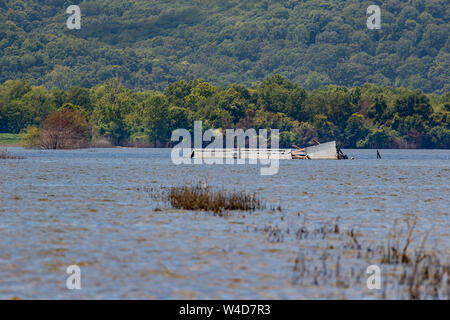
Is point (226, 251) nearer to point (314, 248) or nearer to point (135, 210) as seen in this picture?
point (314, 248)

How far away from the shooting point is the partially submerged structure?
15562 cm

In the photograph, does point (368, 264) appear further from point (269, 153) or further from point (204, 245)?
point (269, 153)

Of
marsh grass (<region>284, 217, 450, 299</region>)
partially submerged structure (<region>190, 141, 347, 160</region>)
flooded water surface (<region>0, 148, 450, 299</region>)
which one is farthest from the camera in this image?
partially submerged structure (<region>190, 141, 347, 160</region>)

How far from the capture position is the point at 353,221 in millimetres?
44125

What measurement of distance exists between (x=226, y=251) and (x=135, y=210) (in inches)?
659

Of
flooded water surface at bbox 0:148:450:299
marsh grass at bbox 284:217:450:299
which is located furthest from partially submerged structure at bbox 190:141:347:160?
marsh grass at bbox 284:217:450:299

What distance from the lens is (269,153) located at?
160125mm

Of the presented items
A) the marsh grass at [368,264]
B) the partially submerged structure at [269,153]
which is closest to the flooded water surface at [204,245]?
the marsh grass at [368,264]

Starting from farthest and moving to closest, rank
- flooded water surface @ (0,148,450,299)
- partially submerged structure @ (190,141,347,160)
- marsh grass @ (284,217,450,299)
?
1. partially submerged structure @ (190,141,347,160)
2. marsh grass @ (284,217,450,299)
3. flooded water surface @ (0,148,450,299)

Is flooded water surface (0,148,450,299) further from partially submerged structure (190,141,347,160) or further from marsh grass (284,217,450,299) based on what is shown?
partially submerged structure (190,141,347,160)

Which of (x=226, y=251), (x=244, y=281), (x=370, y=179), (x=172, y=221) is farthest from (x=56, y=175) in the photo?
(x=244, y=281)

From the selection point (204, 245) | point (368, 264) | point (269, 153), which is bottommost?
point (368, 264)

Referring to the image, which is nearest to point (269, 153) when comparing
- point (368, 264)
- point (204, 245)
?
point (204, 245)
